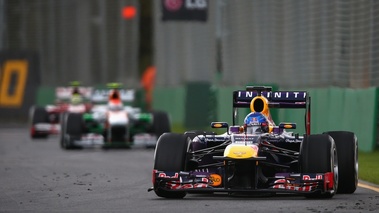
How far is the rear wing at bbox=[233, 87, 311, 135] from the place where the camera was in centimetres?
1681

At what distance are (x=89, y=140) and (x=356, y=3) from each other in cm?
641

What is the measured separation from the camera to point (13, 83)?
5075 centimetres

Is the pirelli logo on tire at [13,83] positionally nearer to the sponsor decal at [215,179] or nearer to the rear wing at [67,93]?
the rear wing at [67,93]

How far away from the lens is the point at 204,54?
46.1 metres

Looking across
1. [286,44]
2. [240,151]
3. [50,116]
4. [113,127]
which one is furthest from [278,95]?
[50,116]

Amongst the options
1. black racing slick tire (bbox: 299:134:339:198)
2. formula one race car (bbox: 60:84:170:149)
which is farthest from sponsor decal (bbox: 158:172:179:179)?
formula one race car (bbox: 60:84:170:149)

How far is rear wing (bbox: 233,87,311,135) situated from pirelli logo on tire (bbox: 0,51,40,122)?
34003mm

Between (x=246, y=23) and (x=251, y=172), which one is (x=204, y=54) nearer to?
(x=246, y=23)

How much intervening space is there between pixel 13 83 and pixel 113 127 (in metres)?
22.0

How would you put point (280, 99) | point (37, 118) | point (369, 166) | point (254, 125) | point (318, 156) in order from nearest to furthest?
point (318, 156) < point (254, 125) < point (280, 99) < point (369, 166) < point (37, 118)

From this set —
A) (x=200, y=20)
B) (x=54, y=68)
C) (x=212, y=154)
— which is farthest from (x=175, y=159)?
(x=54, y=68)

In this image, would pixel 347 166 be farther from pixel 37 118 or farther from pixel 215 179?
pixel 37 118

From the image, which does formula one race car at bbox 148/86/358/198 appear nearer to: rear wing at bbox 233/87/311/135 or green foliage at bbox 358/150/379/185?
rear wing at bbox 233/87/311/135

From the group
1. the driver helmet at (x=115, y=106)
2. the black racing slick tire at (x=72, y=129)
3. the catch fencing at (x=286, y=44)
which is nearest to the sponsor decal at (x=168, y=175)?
the catch fencing at (x=286, y=44)
